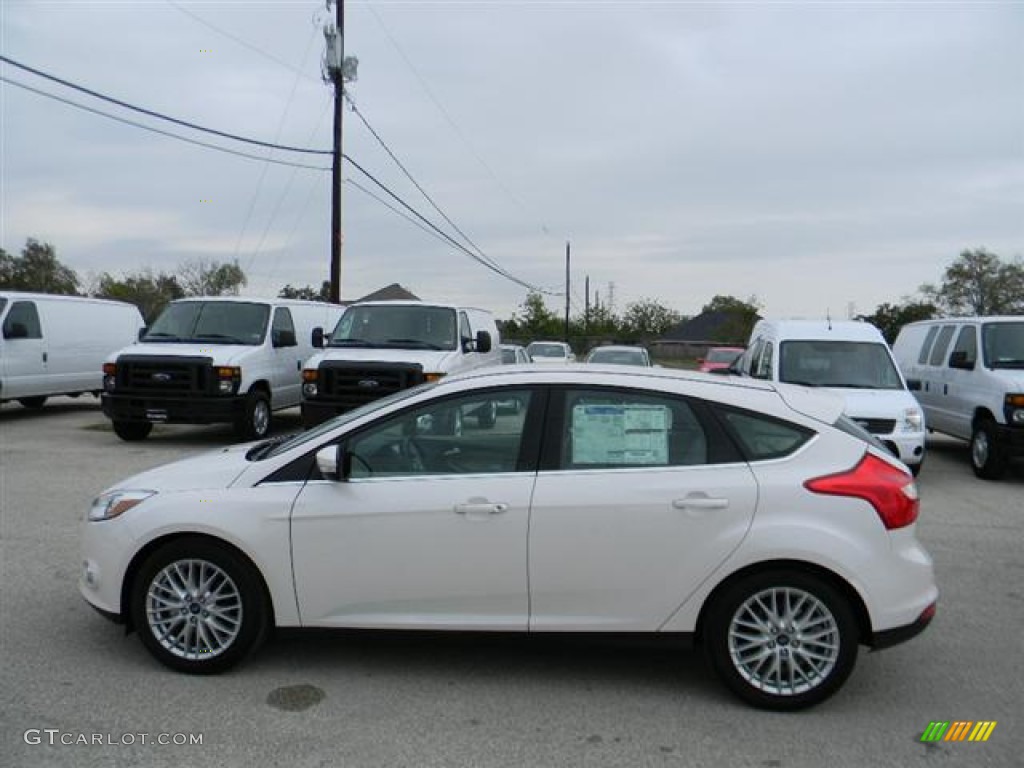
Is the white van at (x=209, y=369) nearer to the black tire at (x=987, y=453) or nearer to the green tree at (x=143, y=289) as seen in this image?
the black tire at (x=987, y=453)

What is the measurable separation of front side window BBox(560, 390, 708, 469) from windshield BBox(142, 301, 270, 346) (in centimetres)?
1038

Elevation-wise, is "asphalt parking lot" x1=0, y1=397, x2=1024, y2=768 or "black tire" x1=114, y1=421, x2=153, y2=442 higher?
"black tire" x1=114, y1=421, x2=153, y2=442

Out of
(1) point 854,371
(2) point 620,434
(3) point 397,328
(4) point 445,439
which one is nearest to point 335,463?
(4) point 445,439

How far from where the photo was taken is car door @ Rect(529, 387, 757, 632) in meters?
4.03

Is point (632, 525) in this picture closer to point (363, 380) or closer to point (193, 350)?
point (363, 380)

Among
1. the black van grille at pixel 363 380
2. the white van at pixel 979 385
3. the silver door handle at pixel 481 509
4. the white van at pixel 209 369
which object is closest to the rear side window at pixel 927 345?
the white van at pixel 979 385

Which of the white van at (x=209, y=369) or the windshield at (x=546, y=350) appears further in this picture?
the windshield at (x=546, y=350)

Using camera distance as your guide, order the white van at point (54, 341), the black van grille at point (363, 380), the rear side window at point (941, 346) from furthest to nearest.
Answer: the white van at point (54, 341) → the rear side window at point (941, 346) → the black van grille at point (363, 380)

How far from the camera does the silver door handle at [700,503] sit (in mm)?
4020

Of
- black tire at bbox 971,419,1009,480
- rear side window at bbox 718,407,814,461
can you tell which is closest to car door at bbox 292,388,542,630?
rear side window at bbox 718,407,814,461

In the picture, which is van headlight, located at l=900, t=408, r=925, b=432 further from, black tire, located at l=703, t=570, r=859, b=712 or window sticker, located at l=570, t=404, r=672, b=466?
window sticker, located at l=570, t=404, r=672, b=466

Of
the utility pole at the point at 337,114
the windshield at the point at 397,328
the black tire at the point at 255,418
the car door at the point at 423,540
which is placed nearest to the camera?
the car door at the point at 423,540

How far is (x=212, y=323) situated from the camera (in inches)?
545

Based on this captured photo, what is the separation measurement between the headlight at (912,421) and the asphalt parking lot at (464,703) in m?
4.36
